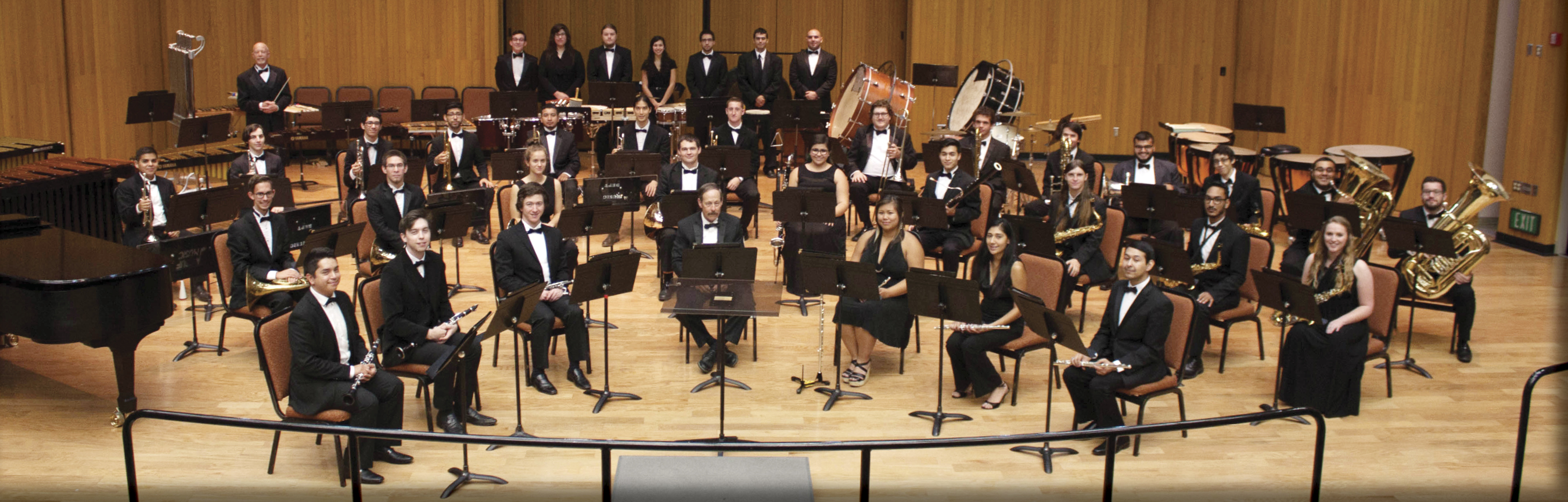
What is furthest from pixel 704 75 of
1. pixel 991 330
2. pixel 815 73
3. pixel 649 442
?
pixel 649 442

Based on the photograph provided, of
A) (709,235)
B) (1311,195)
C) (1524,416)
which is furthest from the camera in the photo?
(1311,195)

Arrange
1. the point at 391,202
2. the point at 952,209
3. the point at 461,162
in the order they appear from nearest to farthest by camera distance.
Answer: the point at 391,202 → the point at 952,209 → the point at 461,162

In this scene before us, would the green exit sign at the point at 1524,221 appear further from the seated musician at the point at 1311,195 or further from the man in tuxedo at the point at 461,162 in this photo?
the man in tuxedo at the point at 461,162

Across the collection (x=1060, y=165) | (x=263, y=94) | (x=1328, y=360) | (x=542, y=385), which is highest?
(x=263, y=94)

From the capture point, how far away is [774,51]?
51.2 feet

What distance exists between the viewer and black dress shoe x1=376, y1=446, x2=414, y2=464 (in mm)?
5875

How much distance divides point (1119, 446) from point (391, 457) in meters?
3.46

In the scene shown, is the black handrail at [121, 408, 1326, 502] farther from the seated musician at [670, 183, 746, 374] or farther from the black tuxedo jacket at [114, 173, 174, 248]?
the black tuxedo jacket at [114, 173, 174, 248]

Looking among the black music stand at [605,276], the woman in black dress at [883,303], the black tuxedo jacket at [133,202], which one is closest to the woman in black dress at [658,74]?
the black tuxedo jacket at [133,202]

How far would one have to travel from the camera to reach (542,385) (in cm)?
690

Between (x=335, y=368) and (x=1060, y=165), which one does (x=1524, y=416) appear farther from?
(x=1060, y=165)

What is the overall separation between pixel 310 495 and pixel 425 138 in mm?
8671

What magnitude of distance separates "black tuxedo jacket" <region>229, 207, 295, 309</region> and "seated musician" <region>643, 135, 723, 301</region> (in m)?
2.53

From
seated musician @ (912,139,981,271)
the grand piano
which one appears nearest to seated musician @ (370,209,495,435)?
the grand piano
